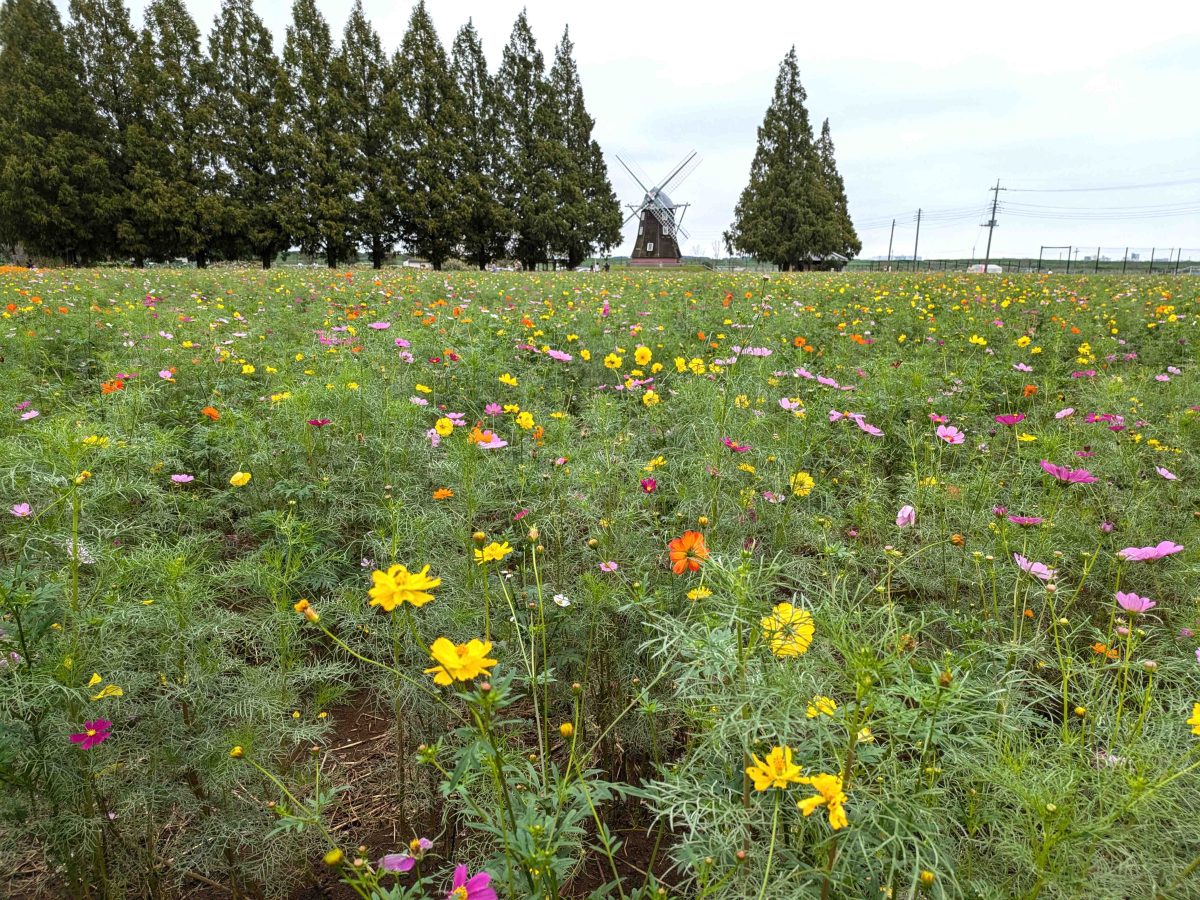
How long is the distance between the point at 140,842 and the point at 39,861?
0.23 meters

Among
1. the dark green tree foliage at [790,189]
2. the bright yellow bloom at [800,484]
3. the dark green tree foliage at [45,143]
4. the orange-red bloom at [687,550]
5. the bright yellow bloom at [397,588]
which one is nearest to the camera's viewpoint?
the bright yellow bloom at [397,588]

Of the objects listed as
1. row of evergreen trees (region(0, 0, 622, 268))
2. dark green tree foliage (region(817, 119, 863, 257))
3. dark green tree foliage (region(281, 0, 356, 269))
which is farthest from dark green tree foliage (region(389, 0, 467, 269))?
dark green tree foliage (region(817, 119, 863, 257))

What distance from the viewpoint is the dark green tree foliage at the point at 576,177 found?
2517 cm

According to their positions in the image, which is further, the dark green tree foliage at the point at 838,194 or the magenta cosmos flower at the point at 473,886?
the dark green tree foliage at the point at 838,194

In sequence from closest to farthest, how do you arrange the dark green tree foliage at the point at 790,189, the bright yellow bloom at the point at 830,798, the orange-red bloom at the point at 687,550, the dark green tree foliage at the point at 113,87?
the bright yellow bloom at the point at 830,798
the orange-red bloom at the point at 687,550
the dark green tree foliage at the point at 113,87
the dark green tree foliage at the point at 790,189

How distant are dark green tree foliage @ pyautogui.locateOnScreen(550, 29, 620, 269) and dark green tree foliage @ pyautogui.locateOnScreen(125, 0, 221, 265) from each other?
1247 cm

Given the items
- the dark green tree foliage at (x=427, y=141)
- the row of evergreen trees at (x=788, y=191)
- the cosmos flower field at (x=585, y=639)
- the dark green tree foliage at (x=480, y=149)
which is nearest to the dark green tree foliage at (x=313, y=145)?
the dark green tree foliage at (x=427, y=141)

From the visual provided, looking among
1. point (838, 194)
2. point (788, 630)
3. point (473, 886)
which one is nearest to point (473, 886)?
point (473, 886)

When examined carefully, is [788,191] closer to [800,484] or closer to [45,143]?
[45,143]

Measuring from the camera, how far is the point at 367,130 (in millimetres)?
22344

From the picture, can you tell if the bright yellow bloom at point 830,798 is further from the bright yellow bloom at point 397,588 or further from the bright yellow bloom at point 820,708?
the bright yellow bloom at point 397,588

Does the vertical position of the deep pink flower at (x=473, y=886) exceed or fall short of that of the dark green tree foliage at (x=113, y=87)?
it falls short

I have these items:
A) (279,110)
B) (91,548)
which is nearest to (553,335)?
(91,548)

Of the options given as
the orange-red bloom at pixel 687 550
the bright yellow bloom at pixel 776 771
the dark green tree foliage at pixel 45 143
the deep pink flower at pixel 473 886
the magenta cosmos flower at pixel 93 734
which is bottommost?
the deep pink flower at pixel 473 886
